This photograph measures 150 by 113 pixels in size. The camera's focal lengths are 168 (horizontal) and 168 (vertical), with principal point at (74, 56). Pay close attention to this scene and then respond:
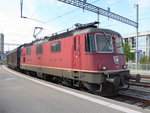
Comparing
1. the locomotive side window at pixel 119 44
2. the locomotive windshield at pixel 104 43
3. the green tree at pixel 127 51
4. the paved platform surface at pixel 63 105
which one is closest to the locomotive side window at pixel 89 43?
the locomotive windshield at pixel 104 43

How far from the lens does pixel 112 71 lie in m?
7.76

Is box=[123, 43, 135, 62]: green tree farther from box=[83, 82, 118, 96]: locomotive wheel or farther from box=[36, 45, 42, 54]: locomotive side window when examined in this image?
box=[83, 82, 118, 96]: locomotive wheel

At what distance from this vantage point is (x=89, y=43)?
7.74 meters

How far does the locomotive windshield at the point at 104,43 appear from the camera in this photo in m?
7.76

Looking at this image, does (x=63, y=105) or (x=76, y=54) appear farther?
(x=76, y=54)

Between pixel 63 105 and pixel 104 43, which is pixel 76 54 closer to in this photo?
pixel 104 43

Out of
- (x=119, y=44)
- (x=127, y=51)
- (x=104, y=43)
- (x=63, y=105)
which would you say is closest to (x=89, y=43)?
(x=104, y=43)

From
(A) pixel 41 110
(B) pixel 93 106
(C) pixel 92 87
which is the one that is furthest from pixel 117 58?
(A) pixel 41 110

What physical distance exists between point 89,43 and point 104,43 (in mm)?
764

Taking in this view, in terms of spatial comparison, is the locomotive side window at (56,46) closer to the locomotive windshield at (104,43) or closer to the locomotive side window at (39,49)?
the locomotive side window at (39,49)

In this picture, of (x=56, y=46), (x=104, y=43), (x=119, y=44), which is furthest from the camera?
(x=56, y=46)

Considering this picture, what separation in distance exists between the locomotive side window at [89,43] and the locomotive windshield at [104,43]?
0.64ft

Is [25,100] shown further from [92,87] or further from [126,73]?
[126,73]

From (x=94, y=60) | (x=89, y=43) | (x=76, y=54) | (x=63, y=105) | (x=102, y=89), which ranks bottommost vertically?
(x=63, y=105)
